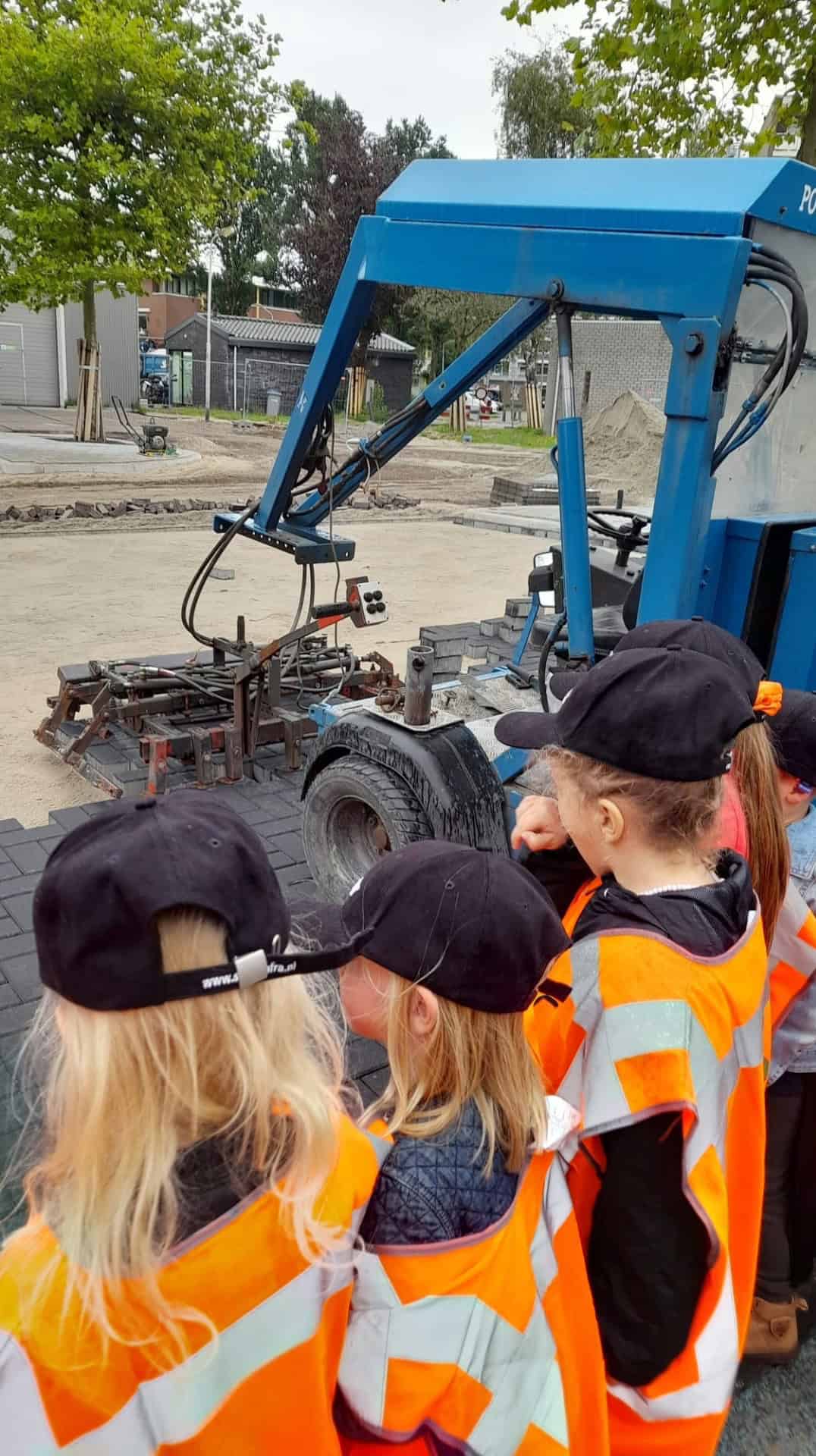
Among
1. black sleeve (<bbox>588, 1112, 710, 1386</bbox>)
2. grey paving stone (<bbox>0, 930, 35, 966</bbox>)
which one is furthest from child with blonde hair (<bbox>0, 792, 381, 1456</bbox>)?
grey paving stone (<bbox>0, 930, 35, 966</bbox>)

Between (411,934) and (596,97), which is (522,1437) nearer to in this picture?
(411,934)

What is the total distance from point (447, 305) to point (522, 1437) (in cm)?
4663

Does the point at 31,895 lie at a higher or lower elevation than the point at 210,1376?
lower

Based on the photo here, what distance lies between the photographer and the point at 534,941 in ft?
4.74

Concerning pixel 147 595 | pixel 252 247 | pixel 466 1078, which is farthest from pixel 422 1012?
pixel 252 247

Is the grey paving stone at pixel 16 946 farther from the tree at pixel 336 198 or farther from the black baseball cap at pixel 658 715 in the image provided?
the tree at pixel 336 198

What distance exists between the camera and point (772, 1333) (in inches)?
92.3

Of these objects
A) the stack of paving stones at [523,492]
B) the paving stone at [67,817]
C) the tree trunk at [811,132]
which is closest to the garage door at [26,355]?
the stack of paving stones at [523,492]

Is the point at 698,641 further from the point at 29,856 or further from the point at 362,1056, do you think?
the point at 29,856

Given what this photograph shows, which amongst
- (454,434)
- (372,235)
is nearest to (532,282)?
(372,235)

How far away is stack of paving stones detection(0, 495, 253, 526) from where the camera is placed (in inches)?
559

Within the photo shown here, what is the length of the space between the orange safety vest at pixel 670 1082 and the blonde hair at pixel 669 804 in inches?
7.7

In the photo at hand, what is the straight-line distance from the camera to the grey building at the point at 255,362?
128ft

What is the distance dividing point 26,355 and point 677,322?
32939 millimetres
